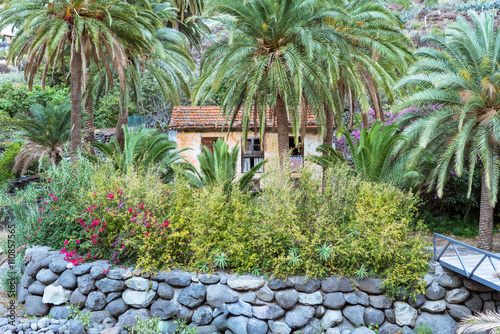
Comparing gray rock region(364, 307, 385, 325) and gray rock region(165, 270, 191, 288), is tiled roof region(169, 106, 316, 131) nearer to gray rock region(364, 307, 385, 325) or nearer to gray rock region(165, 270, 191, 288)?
gray rock region(165, 270, 191, 288)

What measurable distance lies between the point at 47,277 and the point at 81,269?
842 millimetres

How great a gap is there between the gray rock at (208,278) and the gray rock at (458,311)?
4.76 meters

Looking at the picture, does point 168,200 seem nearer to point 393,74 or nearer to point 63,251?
point 63,251

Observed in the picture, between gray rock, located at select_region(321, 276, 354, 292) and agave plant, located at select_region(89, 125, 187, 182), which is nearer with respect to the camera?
gray rock, located at select_region(321, 276, 354, 292)

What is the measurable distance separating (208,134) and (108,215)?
9.09 metres

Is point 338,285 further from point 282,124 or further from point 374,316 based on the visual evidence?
point 282,124

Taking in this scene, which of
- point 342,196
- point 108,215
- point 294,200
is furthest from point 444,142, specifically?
point 108,215

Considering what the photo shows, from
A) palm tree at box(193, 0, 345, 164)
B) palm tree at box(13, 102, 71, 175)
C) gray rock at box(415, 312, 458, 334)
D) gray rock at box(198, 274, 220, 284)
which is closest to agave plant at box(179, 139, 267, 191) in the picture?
palm tree at box(193, 0, 345, 164)

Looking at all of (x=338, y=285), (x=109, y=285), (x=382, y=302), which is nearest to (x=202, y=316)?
(x=109, y=285)

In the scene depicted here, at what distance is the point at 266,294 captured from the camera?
7.93m

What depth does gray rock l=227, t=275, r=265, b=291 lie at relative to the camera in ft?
26.1

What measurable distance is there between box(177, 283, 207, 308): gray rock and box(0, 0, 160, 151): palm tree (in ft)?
23.6

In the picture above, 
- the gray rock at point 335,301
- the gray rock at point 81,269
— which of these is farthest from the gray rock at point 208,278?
the gray rock at point 81,269

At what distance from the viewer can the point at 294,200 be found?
836cm
